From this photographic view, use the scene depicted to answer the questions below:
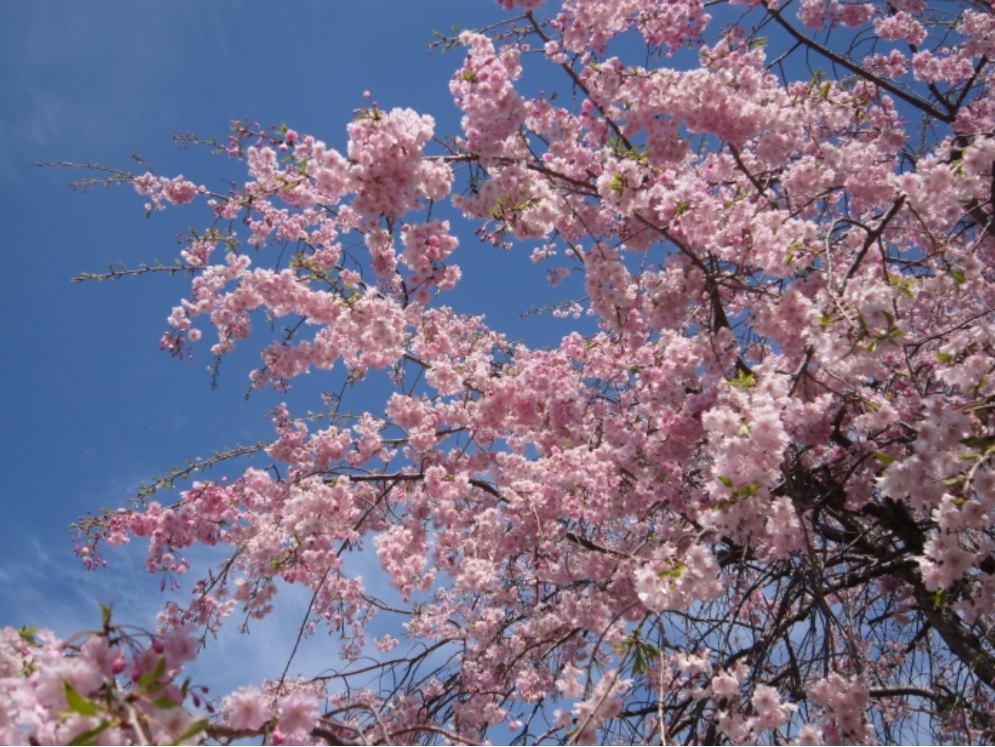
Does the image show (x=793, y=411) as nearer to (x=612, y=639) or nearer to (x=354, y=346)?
(x=612, y=639)

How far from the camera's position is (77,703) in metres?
1.43

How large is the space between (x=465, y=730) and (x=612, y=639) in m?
1.72

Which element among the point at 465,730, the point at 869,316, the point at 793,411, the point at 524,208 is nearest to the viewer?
the point at 869,316

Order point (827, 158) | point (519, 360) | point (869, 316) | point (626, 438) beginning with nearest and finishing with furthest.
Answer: point (869, 316)
point (827, 158)
point (626, 438)
point (519, 360)

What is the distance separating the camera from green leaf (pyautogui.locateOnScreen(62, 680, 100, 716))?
143cm

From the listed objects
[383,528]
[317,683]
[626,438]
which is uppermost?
[383,528]

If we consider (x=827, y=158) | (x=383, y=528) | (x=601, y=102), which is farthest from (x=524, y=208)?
(x=383, y=528)

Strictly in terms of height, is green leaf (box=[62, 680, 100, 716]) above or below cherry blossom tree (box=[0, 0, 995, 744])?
below

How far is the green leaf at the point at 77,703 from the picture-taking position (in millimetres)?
1426

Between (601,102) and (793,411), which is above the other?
(601,102)

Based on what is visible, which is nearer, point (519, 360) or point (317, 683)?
point (317, 683)

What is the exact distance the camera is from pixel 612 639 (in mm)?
4461

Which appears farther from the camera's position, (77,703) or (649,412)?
(649,412)

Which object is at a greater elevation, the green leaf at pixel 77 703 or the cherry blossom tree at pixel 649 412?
the cherry blossom tree at pixel 649 412
